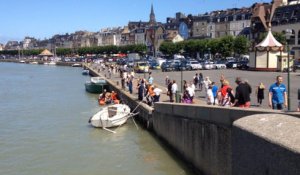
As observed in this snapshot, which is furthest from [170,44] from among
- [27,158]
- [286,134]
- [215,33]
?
[286,134]

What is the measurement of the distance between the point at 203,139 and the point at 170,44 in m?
95.0

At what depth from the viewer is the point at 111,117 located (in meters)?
25.1

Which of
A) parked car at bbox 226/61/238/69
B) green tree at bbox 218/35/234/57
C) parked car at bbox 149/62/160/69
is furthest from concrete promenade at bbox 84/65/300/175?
green tree at bbox 218/35/234/57

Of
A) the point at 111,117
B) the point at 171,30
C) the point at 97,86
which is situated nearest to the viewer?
the point at 111,117

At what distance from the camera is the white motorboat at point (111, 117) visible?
81.4 feet

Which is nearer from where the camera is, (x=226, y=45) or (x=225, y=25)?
(x=226, y=45)

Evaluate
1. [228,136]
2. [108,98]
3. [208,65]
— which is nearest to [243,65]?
[208,65]

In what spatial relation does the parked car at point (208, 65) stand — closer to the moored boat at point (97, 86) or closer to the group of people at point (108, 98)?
the moored boat at point (97, 86)

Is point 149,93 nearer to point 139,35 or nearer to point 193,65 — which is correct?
point 193,65

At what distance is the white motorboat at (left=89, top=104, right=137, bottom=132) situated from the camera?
24797mm

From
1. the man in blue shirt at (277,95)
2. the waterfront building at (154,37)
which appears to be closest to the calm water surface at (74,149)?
the man in blue shirt at (277,95)

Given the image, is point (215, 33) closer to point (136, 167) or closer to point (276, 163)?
point (136, 167)

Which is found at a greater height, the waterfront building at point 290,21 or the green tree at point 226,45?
the waterfront building at point 290,21

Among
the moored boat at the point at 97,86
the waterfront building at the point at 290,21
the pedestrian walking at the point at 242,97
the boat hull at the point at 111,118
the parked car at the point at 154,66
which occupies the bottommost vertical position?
the boat hull at the point at 111,118
